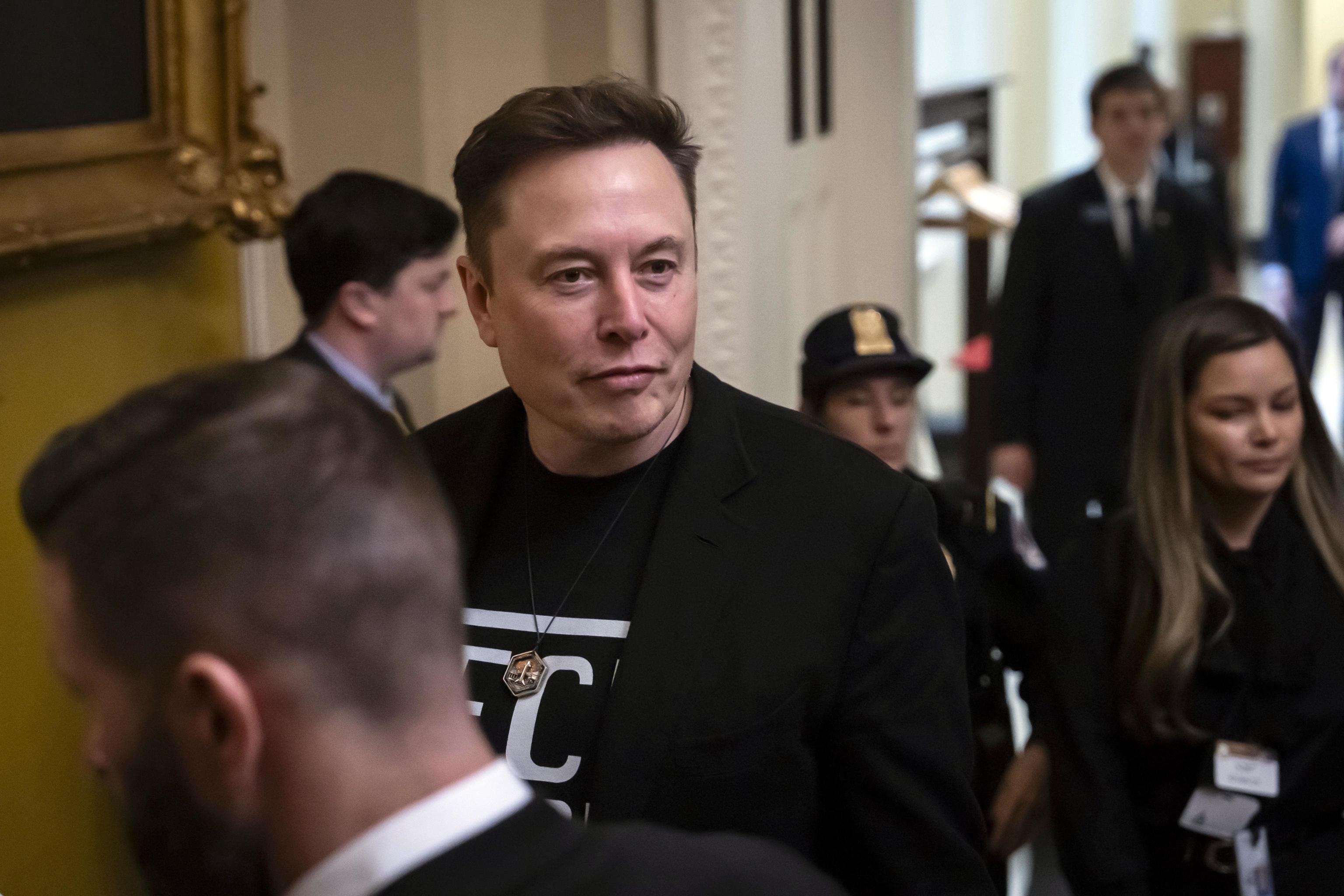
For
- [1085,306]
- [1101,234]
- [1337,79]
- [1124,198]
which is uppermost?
[1337,79]

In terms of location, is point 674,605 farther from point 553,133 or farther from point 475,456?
point 553,133

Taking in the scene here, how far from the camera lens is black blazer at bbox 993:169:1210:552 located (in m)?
5.39

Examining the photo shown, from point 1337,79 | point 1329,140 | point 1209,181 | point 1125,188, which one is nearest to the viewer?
point 1125,188

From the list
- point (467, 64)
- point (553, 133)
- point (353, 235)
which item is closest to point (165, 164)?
point (353, 235)

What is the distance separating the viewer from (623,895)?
1016 mm

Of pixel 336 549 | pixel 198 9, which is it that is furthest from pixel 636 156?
pixel 198 9

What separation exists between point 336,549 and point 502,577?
0.91 meters

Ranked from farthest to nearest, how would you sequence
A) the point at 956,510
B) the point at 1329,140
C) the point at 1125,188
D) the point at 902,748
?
the point at 1329,140, the point at 1125,188, the point at 956,510, the point at 902,748

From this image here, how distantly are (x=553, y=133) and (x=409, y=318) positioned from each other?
5.11 feet

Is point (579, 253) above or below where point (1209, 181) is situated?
below

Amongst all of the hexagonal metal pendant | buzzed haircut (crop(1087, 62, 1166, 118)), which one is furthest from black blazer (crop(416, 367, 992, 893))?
buzzed haircut (crop(1087, 62, 1166, 118))

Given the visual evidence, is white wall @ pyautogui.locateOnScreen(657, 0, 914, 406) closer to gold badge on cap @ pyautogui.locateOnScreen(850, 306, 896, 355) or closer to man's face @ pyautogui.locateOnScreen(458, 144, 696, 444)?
gold badge on cap @ pyautogui.locateOnScreen(850, 306, 896, 355)

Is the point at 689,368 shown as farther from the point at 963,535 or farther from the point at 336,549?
the point at 963,535

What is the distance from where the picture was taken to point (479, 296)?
1.99 meters
